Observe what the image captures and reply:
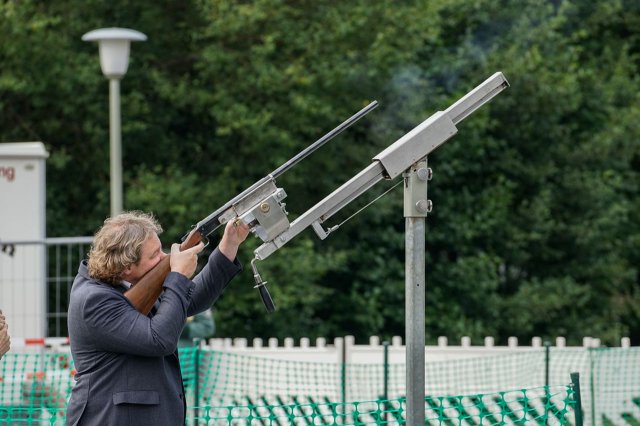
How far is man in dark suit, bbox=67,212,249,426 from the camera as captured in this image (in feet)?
13.4

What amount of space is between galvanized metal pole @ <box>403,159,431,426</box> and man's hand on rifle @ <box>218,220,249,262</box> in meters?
0.54

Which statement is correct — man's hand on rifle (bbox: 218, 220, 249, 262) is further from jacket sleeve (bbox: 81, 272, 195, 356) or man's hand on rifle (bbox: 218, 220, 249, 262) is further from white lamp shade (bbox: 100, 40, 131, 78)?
white lamp shade (bbox: 100, 40, 131, 78)

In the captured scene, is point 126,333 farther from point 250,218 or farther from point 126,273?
point 250,218

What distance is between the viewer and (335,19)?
16469 millimetres

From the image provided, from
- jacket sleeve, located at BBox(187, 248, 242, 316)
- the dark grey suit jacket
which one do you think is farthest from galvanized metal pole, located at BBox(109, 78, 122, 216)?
the dark grey suit jacket

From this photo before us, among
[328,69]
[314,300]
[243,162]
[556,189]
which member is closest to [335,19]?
[328,69]

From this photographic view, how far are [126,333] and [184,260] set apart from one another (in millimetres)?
344

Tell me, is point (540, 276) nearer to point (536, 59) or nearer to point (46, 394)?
point (536, 59)

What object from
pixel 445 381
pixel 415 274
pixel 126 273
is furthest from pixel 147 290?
pixel 445 381

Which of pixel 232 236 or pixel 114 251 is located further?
pixel 232 236

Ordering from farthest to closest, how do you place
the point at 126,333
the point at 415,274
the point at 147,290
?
1. the point at 415,274
2. the point at 147,290
3. the point at 126,333

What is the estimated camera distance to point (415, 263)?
4.32m

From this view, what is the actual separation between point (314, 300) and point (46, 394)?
629 cm

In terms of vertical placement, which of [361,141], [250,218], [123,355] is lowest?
[123,355]
